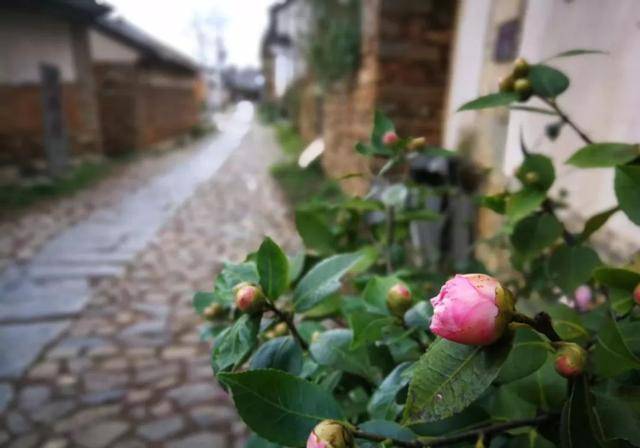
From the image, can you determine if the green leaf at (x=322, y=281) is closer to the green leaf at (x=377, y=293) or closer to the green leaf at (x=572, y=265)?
the green leaf at (x=377, y=293)

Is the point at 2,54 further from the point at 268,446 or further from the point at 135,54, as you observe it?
the point at 268,446

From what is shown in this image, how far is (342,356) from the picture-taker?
0.72 meters

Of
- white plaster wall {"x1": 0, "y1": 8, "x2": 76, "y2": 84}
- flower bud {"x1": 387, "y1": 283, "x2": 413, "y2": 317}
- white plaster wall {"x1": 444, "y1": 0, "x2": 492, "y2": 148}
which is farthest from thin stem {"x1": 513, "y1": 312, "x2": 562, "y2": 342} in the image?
white plaster wall {"x1": 0, "y1": 8, "x2": 76, "y2": 84}

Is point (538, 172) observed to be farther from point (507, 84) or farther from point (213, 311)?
point (213, 311)

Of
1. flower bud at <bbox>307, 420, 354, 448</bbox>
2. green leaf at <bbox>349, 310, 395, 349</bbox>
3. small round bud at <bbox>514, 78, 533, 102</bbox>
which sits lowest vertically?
green leaf at <bbox>349, 310, 395, 349</bbox>

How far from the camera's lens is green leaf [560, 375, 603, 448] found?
460mm

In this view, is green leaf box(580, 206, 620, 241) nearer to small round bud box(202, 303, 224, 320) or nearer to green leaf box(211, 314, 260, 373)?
green leaf box(211, 314, 260, 373)

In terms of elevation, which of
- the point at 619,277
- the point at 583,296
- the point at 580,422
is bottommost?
the point at 583,296

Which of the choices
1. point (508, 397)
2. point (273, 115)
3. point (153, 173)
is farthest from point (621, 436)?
point (273, 115)

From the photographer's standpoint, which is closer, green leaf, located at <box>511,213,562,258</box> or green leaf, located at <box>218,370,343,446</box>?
green leaf, located at <box>218,370,343,446</box>

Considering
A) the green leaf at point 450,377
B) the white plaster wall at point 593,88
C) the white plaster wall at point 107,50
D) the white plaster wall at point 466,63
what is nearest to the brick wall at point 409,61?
the white plaster wall at point 466,63

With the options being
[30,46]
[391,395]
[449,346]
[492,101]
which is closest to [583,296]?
[492,101]

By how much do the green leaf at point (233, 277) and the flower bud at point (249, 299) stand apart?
0.36 feet

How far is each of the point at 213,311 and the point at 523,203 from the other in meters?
0.56
